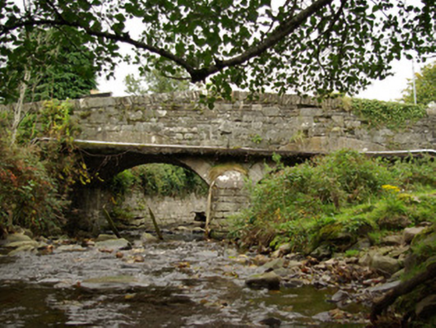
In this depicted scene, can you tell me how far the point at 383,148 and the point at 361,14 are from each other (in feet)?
23.3

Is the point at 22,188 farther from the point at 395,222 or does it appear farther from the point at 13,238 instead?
the point at 395,222

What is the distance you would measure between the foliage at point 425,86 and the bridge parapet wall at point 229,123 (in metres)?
17.9

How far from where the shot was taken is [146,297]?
3094 millimetres

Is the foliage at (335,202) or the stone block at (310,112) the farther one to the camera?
the stone block at (310,112)

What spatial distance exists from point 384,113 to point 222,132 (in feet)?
13.8

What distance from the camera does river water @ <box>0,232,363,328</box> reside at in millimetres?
2416

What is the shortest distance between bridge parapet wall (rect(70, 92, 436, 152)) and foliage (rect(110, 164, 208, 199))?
4.76 meters

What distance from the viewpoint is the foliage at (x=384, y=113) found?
979cm

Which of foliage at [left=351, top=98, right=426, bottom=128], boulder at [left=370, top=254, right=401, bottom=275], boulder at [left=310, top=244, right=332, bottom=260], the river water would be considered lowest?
the river water

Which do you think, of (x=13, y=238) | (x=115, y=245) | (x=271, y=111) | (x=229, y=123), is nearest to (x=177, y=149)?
(x=229, y=123)

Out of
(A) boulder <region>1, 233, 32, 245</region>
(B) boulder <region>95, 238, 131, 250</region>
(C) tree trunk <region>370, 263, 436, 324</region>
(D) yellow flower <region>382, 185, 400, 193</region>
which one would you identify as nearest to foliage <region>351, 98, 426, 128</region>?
(D) yellow flower <region>382, 185, 400, 193</region>

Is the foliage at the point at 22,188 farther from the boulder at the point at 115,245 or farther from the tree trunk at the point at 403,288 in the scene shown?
the tree trunk at the point at 403,288

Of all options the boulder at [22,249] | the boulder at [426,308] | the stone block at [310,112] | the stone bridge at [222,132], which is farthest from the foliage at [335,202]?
the boulder at [22,249]

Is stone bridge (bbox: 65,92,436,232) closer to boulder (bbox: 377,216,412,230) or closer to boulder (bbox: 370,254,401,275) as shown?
boulder (bbox: 377,216,412,230)
